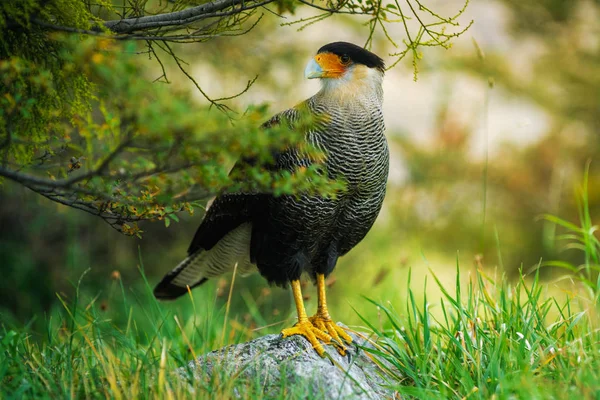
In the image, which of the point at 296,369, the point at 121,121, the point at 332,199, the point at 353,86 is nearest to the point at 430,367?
the point at 296,369

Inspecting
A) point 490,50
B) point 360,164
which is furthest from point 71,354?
point 490,50

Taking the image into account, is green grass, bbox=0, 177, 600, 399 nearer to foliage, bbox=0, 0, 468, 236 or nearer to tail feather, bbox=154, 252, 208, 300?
foliage, bbox=0, 0, 468, 236

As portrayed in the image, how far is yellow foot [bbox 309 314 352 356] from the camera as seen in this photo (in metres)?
3.46

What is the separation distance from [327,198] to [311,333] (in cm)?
66

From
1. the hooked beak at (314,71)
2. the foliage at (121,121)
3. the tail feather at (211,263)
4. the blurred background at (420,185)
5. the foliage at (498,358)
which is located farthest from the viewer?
the blurred background at (420,185)

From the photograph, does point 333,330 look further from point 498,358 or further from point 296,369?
point 498,358

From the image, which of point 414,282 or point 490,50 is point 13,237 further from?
point 490,50

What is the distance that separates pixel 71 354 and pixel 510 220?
976 cm

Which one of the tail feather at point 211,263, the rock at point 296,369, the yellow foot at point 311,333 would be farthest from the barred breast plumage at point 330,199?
the rock at point 296,369

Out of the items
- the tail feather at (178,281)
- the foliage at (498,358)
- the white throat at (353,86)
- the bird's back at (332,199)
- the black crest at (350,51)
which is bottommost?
the tail feather at (178,281)

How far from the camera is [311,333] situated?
11.3ft

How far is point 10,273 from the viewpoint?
7.84 metres

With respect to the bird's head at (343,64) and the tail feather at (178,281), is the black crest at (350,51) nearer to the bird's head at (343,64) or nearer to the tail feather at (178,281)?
the bird's head at (343,64)

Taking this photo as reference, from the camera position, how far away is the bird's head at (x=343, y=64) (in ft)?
11.6
